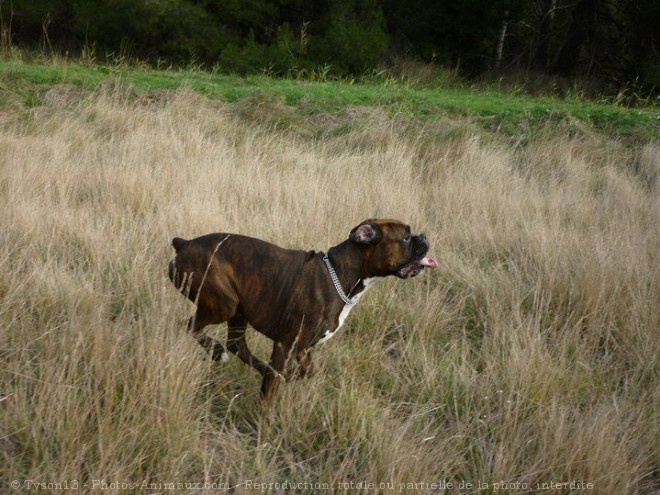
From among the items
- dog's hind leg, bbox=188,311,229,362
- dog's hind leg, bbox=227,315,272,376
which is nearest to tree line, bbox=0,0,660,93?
dog's hind leg, bbox=227,315,272,376

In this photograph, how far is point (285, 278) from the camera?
316 cm

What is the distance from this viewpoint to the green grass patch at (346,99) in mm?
9891

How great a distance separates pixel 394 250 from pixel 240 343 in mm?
998

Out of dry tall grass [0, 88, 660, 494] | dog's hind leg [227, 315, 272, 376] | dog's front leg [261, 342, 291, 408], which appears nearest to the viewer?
dry tall grass [0, 88, 660, 494]

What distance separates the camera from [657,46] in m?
15.7

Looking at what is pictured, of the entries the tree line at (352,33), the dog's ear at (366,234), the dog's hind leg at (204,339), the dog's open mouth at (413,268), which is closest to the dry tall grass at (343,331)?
the dog's hind leg at (204,339)

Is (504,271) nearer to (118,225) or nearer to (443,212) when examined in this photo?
(443,212)

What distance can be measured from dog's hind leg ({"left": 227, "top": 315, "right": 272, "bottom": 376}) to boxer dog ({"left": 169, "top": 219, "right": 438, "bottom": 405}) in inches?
7.0

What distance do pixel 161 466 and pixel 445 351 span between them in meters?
2.04

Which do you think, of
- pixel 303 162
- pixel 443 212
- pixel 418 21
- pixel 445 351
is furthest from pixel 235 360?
pixel 418 21

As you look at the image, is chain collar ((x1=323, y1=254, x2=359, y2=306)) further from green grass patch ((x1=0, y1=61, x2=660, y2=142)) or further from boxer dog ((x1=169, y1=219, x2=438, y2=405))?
green grass patch ((x1=0, y1=61, x2=660, y2=142))

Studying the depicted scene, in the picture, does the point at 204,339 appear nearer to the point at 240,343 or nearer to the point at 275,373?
the point at 240,343

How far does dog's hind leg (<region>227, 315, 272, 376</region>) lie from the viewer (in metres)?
3.40

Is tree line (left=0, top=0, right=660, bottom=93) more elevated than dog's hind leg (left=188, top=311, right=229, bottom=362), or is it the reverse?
tree line (left=0, top=0, right=660, bottom=93)
